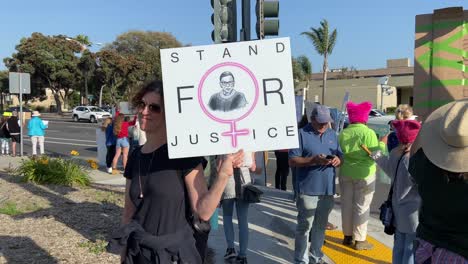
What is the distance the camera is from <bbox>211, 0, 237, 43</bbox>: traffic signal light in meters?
5.68

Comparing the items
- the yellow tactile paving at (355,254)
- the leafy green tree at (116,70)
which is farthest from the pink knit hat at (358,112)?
the leafy green tree at (116,70)

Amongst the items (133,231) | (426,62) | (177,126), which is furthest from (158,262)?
(426,62)

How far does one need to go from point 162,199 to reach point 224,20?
3785 millimetres

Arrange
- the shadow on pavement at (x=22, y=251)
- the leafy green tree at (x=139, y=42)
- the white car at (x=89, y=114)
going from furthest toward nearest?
the leafy green tree at (x=139, y=42) < the white car at (x=89, y=114) < the shadow on pavement at (x=22, y=251)

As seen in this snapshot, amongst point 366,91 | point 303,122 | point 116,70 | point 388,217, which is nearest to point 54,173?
point 303,122

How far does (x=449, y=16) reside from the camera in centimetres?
532

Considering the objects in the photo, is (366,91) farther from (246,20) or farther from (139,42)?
(246,20)

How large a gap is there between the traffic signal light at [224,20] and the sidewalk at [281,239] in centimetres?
256

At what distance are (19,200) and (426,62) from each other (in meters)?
6.30

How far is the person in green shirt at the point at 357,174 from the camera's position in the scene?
5.38 m

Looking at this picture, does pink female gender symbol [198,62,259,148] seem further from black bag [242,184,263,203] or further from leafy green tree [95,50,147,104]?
leafy green tree [95,50,147,104]

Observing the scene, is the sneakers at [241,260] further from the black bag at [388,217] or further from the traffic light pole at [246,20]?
the traffic light pole at [246,20]

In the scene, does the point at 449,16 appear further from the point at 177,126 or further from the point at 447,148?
the point at 177,126

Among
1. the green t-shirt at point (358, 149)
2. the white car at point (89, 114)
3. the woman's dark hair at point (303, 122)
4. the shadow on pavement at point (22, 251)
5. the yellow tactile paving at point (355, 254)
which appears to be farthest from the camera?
the white car at point (89, 114)
